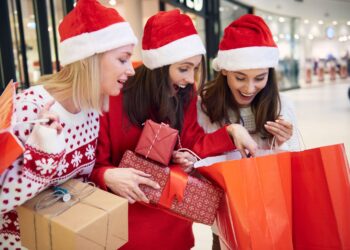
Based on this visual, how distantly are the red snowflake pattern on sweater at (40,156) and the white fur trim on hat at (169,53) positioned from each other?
36cm

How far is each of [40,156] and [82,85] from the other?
321 millimetres

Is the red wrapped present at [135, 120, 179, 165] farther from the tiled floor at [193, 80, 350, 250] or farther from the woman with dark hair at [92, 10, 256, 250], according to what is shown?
the tiled floor at [193, 80, 350, 250]

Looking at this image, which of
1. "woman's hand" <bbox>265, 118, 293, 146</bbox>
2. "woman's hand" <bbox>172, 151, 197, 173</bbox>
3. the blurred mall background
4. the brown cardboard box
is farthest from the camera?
the blurred mall background

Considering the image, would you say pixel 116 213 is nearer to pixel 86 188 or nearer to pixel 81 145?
pixel 86 188

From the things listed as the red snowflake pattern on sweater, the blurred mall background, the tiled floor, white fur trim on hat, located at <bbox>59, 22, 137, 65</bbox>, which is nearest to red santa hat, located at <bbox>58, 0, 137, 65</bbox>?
white fur trim on hat, located at <bbox>59, 22, 137, 65</bbox>

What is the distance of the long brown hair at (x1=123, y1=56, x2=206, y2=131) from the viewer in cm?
144

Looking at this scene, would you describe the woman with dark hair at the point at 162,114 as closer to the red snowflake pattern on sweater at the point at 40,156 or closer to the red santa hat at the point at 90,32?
the red snowflake pattern on sweater at the point at 40,156

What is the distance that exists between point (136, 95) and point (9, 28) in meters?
2.07

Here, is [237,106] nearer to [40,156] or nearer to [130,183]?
[130,183]

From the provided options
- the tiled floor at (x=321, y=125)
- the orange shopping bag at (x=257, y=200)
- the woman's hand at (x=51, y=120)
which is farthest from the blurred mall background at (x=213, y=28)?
the tiled floor at (x=321, y=125)

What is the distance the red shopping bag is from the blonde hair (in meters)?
0.76

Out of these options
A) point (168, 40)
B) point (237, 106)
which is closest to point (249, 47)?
point (237, 106)

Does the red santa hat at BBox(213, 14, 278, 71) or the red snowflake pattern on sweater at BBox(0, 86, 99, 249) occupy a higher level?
the red santa hat at BBox(213, 14, 278, 71)

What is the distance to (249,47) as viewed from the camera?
5.50 feet
